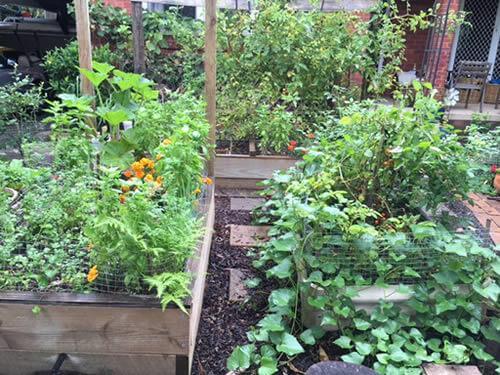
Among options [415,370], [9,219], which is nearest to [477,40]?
[415,370]

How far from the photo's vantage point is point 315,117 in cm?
476

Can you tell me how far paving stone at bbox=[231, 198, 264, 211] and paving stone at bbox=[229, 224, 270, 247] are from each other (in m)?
0.37

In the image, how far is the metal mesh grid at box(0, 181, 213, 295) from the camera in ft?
6.32

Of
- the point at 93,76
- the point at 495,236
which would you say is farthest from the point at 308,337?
the point at 495,236

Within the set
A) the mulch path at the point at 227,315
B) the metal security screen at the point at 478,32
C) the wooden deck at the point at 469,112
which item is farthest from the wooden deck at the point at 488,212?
the metal security screen at the point at 478,32

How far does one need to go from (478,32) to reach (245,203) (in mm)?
7600

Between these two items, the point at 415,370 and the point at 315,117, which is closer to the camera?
the point at 415,370

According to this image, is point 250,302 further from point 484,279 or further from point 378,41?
point 378,41

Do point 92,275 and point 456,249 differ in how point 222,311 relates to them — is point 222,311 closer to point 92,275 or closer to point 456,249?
point 92,275

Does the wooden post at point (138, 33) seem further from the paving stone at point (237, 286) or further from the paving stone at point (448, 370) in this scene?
the paving stone at point (448, 370)

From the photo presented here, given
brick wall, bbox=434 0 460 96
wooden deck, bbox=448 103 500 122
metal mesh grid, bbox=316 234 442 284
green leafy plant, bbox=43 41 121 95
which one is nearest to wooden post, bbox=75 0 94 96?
metal mesh grid, bbox=316 234 442 284

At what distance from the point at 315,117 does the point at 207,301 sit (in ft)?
8.98

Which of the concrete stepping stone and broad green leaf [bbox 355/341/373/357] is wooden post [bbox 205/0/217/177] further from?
the concrete stepping stone

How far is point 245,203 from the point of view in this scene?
391 centimetres
